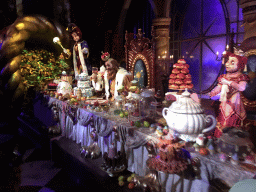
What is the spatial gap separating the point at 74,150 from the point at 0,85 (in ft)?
12.2

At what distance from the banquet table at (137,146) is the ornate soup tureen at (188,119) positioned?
18cm

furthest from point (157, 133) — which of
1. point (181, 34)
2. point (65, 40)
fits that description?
point (181, 34)

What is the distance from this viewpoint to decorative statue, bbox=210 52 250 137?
1.94 m

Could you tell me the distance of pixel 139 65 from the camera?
16.8 feet

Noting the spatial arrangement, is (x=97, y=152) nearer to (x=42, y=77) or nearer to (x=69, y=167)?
(x=69, y=167)

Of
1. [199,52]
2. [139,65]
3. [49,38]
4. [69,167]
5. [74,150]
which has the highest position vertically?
[49,38]

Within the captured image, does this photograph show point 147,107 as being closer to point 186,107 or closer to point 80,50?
point 186,107

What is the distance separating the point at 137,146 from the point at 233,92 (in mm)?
1103

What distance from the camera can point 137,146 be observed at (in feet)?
6.75

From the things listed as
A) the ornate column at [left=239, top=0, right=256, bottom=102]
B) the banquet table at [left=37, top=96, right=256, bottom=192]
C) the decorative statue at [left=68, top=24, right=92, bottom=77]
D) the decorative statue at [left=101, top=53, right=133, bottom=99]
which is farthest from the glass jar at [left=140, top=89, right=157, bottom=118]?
the decorative statue at [left=68, top=24, right=92, bottom=77]

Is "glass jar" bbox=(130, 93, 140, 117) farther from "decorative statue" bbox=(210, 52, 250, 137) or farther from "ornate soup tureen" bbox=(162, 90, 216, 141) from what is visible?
"decorative statue" bbox=(210, 52, 250, 137)

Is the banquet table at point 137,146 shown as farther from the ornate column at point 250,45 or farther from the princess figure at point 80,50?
the ornate column at point 250,45

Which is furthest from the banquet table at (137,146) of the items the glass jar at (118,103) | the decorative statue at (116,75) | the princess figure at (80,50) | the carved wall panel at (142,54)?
the carved wall panel at (142,54)

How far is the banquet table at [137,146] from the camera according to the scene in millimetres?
1379
